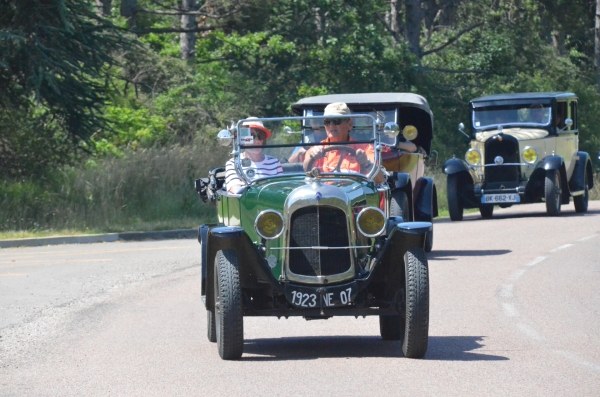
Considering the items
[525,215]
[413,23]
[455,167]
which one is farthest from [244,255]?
[413,23]

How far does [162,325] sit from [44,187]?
45.5ft

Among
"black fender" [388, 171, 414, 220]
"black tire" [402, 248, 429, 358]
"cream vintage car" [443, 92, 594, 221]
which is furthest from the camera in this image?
"cream vintage car" [443, 92, 594, 221]

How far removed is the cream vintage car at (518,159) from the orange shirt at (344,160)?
43.6 feet

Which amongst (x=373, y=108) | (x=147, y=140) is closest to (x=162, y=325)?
(x=373, y=108)

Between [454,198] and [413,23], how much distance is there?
1664 cm

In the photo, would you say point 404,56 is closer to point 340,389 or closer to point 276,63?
point 276,63

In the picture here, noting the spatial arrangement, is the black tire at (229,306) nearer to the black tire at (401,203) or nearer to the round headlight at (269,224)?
the round headlight at (269,224)

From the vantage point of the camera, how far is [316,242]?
26.0ft

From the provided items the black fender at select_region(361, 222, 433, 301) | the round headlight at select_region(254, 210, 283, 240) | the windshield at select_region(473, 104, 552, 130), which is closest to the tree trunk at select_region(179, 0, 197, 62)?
the windshield at select_region(473, 104, 552, 130)

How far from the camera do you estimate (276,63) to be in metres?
34.6

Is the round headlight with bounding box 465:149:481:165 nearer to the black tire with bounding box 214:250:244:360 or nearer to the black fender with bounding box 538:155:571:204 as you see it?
the black fender with bounding box 538:155:571:204

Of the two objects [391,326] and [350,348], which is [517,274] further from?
[350,348]

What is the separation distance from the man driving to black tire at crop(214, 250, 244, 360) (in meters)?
1.40

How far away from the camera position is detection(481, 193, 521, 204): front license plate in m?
22.1
